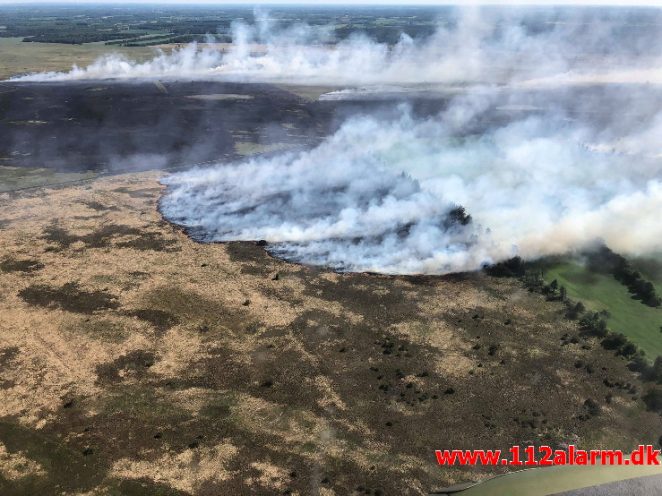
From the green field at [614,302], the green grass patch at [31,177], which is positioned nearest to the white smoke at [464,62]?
the green grass patch at [31,177]

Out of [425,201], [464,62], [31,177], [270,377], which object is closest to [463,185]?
[425,201]

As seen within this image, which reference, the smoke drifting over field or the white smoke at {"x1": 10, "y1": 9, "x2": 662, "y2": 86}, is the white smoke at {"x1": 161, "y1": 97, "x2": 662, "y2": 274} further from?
the white smoke at {"x1": 10, "y1": 9, "x2": 662, "y2": 86}

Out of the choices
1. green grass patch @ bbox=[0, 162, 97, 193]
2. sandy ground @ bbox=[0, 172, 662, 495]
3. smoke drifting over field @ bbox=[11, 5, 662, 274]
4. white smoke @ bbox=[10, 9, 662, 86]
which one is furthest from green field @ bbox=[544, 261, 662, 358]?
white smoke @ bbox=[10, 9, 662, 86]

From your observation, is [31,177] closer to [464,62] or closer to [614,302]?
[614,302]

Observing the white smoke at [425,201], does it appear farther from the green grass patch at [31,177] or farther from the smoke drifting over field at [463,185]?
the green grass patch at [31,177]

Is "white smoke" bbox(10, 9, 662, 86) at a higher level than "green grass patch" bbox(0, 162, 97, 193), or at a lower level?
higher

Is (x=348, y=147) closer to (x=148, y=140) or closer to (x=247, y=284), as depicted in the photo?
(x=148, y=140)

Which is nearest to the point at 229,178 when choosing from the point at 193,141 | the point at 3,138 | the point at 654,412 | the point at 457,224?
the point at 193,141
